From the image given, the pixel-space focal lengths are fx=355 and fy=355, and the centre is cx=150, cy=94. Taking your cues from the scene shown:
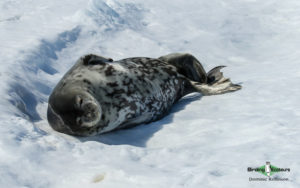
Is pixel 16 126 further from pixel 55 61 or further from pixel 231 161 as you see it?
pixel 55 61

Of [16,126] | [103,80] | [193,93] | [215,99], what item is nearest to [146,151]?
[16,126]

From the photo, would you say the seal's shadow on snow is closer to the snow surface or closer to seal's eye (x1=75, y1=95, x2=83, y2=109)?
the snow surface

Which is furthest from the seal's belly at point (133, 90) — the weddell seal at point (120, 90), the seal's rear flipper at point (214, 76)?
the seal's rear flipper at point (214, 76)

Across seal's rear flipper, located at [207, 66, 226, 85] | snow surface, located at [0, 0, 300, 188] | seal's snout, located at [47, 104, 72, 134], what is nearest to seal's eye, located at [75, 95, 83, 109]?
seal's snout, located at [47, 104, 72, 134]

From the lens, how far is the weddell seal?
2.94m

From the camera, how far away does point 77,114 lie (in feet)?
9.63

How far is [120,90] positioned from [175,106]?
820 mm

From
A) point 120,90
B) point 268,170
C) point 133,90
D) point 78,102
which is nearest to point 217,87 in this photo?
point 133,90

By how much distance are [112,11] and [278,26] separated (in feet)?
11.0

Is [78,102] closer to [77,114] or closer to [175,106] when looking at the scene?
[77,114]

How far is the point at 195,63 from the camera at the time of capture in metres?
4.41

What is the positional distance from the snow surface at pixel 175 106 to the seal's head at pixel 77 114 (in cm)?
11

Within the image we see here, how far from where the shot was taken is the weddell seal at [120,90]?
9.66 ft

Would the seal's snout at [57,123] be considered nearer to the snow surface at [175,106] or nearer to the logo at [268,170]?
the snow surface at [175,106]
